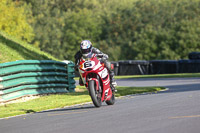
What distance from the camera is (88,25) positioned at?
8562 centimetres

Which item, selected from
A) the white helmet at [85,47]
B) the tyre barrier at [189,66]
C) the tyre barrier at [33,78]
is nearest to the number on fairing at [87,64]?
the white helmet at [85,47]

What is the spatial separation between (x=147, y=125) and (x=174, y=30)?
2583 inches

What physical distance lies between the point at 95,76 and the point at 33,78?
5594 millimetres

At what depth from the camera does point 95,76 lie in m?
12.4

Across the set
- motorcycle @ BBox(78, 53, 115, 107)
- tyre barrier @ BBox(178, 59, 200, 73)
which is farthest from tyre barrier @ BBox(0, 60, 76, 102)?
tyre barrier @ BBox(178, 59, 200, 73)

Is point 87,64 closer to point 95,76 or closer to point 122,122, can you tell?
point 95,76

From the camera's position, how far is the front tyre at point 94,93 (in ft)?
39.3

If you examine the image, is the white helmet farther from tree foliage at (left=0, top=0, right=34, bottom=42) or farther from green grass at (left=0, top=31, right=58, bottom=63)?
tree foliage at (left=0, top=0, right=34, bottom=42)

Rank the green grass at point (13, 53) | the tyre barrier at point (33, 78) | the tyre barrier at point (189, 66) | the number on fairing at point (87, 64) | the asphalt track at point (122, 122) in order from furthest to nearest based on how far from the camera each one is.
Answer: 1. the tyre barrier at point (189, 66)
2. the green grass at point (13, 53)
3. the tyre barrier at point (33, 78)
4. the number on fairing at point (87, 64)
5. the asphalt track at point (122, 122)

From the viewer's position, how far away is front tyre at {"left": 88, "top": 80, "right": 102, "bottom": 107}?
1198cm

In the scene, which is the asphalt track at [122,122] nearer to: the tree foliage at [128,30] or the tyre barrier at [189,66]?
the tyre barrier at [189,66]

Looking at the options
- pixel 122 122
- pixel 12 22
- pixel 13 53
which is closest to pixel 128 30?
pixel 12 22

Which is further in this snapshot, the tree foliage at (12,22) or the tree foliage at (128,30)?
the tree foliage at (128,30)

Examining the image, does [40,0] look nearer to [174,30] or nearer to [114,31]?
[114,31]
